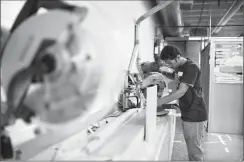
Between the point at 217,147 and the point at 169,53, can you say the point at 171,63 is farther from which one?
the point at 217,147

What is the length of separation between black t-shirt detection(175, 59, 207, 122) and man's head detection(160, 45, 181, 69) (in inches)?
2.8

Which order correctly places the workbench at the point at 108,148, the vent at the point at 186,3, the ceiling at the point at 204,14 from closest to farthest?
the workbench at the point at 108,148, the vent at the point at 186,3, the ceiling at the point at 204,14

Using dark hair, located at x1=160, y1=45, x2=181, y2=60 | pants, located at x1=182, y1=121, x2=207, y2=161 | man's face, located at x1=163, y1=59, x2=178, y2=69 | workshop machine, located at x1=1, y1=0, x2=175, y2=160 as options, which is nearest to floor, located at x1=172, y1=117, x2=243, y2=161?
pants, located at x1=182, y1=121, x2=207, y2=161

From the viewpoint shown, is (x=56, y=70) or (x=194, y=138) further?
(x=194, y=138)

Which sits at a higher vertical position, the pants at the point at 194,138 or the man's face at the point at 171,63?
the man's face at the point at 171,63

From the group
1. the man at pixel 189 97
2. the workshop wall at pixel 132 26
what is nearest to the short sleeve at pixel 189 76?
the man at pixel 189 97

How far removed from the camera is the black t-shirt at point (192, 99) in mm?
2223

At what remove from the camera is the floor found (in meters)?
2.87

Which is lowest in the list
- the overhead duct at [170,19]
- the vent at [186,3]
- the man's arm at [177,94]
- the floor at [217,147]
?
the floor at [217,147]

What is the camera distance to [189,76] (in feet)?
7.18

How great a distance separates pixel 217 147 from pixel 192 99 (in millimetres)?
1385

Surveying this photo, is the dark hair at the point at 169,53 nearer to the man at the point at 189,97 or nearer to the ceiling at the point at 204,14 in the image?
the man at the point at 189,97

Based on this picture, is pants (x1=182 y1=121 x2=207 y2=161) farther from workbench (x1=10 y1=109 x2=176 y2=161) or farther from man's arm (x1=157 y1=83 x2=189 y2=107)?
workbench (x1=10 y1=109 x2=176 y2=161)

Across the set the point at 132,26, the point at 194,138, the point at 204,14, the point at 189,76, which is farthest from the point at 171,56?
the point at 204,14
